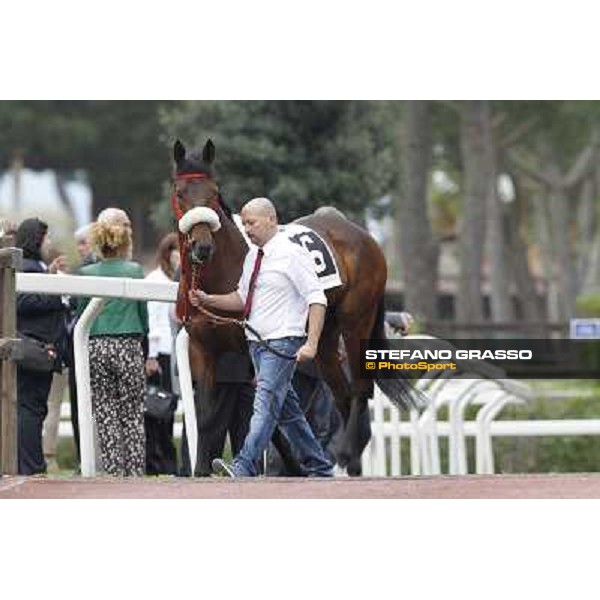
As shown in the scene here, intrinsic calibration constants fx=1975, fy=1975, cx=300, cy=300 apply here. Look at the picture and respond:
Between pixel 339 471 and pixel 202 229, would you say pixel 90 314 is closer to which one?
pixel 202 229

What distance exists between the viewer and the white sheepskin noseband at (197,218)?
1096 centimetres

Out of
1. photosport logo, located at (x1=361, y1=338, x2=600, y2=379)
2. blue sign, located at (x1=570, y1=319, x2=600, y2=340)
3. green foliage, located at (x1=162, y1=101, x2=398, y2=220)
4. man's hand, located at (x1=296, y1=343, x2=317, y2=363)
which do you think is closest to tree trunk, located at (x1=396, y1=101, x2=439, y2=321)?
green foliage, located at (x1=162, y1=101, x2=398, y2=220)

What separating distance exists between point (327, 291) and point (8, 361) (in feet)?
7.31

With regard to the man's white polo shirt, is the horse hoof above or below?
below

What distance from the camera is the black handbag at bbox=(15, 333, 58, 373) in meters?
12.0

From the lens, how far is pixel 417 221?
34.2 m

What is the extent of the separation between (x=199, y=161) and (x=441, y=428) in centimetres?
560

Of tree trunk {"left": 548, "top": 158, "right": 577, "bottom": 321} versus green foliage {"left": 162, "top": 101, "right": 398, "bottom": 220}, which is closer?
green foliage {"left": 162, "top": 101, "right": 398, "bottom": 220}

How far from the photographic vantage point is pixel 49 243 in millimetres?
12664

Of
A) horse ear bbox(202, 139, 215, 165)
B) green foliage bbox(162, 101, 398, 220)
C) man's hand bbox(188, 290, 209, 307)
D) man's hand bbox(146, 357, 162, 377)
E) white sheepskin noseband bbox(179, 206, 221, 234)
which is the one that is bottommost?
man's hand bbox(146, 357, 162, 377)

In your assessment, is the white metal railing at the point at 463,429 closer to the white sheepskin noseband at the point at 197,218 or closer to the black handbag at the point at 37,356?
the black handbag at the point at 37,356

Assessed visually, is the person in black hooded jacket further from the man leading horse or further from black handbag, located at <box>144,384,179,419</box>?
the man leading horse

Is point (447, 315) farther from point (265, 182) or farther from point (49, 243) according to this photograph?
point (49, 243)
